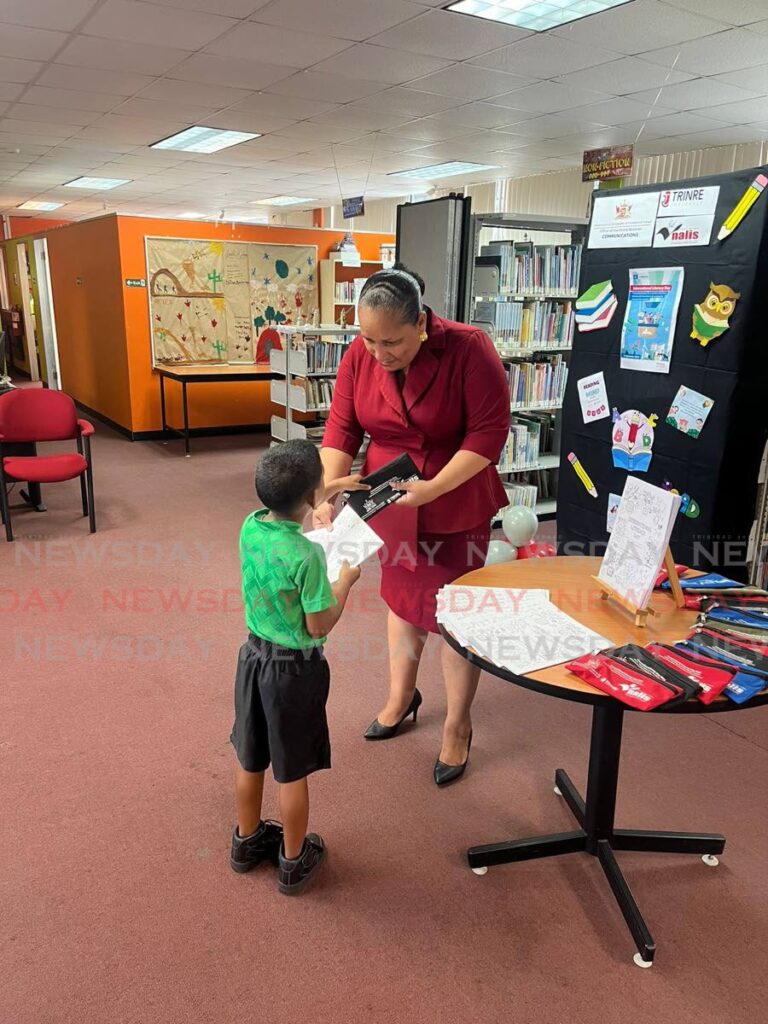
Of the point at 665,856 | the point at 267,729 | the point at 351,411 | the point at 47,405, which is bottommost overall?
the point at 665,856

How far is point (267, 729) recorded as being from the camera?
1.91 metres

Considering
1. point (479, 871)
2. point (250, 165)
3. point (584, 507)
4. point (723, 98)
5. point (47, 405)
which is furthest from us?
point (250, 165)

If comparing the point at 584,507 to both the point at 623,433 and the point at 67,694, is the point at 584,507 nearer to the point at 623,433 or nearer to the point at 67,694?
the point at 623,433

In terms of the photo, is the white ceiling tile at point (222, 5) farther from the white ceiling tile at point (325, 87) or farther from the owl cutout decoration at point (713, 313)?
the owl cutout decoration at point (713, 313)

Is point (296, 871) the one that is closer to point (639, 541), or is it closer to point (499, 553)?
point (639, 541)

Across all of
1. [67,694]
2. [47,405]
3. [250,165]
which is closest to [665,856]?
[67,694]

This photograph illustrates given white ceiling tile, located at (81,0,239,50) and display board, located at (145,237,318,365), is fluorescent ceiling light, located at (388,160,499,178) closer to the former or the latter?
display board, located at (145,237,318,365)

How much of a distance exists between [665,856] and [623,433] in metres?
1.67

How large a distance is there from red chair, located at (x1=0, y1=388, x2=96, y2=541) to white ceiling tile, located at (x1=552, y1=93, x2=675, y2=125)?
4907 mm

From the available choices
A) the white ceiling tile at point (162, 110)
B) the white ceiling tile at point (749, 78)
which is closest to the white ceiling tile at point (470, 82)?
the white ceiling tile at point (749, 78)

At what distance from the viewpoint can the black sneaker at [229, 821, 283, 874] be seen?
6.79 ft

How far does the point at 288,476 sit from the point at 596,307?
6.80 feet

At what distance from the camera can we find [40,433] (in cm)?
511

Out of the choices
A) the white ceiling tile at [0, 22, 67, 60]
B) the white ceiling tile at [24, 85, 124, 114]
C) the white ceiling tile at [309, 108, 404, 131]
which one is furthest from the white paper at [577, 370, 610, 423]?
the white ceiling tile at [24, 85, 124, 114]
